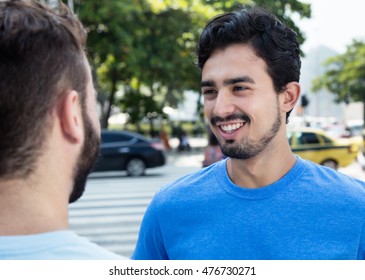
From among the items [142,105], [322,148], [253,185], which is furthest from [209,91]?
[142,105]

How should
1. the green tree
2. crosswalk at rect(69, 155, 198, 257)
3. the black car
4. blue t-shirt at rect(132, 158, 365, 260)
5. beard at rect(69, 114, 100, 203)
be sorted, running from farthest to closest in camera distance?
the green tree
the black car
crosswalk at rect(69, 155, 198, 257)
blue t-shirt at rect(132, 158, 365, 260)
beard at rect(69, 114, 100, 203)

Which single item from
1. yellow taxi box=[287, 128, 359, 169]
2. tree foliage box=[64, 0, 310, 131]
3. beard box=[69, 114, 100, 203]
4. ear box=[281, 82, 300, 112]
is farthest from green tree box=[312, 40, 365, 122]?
beard box=[69, 114, 100, 203]

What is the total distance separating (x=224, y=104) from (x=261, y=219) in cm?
41

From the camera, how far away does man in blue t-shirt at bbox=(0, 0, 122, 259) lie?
111 cm

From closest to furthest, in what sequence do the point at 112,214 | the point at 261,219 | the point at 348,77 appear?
the point at 261,219, the point at 112,214, the point at 348,77

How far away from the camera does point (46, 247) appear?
1.08 metres

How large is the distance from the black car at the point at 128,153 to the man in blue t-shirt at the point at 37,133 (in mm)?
15176

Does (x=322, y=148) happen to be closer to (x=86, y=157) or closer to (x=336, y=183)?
(x=336, y=183)

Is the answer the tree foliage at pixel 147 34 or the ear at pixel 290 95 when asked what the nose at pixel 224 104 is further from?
A: the tree foliage at pixel 147 34

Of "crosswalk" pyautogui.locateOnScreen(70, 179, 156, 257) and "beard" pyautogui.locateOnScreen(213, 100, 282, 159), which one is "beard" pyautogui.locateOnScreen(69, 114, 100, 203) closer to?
"beard" pyautogui.locateOnScreen(213, 100, 282, 159)

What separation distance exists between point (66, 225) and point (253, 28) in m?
1.23

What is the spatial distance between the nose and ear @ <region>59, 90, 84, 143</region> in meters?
0.95
